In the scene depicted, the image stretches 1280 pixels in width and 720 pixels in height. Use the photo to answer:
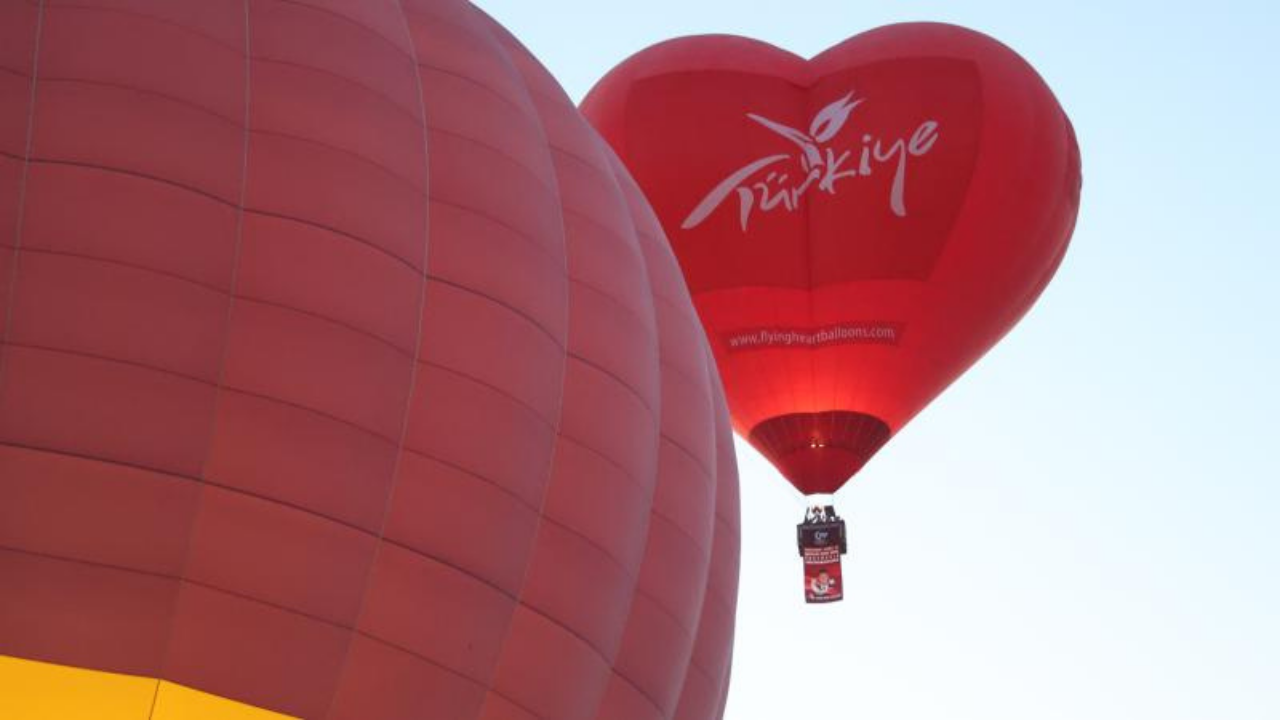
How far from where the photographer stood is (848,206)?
57.8ft

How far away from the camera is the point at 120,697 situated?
25.1 ft

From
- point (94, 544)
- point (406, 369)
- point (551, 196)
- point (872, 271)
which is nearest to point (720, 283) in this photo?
point (872, 271)

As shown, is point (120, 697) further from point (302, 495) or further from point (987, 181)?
point (987, 181)

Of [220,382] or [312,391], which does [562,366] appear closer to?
[312,391]

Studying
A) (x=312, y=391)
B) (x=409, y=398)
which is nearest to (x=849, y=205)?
(x=409, y=398)

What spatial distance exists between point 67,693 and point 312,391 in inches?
57.4

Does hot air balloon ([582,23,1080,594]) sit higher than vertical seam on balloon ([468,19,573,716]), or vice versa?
hot air balloon ([582,23,1080,594])

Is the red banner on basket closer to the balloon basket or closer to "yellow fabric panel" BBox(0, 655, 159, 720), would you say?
the balloon basket

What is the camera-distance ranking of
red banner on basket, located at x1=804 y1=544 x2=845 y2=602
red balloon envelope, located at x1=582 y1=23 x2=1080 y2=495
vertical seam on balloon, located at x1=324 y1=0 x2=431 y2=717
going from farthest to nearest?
1. red banner on basket, located at x1=804 y1=544 x2=845 y2=602
2. red balloon envelope, located at x1=582 y1=23 x2=1080 y2=495
3. vertical seam on balloon, located at x1=324 y1=0 x2=431 y2=717

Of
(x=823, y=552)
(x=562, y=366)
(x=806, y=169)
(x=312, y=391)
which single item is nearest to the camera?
(x=312, y=391)

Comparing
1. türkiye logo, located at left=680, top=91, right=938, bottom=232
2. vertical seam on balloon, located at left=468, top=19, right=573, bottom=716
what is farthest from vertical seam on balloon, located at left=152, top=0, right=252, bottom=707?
türkiye logo, located at left=680, top=91, right=938, bottom=232

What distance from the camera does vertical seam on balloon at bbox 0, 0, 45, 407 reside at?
25.3 feet

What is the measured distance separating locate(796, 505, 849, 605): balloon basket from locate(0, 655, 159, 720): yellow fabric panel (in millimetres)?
11155

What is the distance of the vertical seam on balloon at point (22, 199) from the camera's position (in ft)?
25.3
